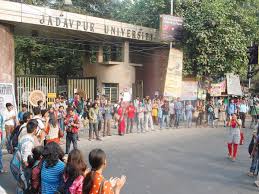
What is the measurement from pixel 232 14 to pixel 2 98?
1586 cm

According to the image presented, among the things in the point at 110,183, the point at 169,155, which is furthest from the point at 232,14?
the point at 110,183

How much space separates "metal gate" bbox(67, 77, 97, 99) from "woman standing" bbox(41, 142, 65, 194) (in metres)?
16.4

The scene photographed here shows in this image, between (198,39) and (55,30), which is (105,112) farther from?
(198,39)

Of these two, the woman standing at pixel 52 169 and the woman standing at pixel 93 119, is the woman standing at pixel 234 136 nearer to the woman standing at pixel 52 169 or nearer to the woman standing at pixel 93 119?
the woman standing at pixel 93 119

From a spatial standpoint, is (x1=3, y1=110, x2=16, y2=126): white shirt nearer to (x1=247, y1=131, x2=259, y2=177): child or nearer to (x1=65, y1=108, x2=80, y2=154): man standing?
(x1=65, y1=108, x2=80, y2=154): man standing

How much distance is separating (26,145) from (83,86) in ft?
49.7

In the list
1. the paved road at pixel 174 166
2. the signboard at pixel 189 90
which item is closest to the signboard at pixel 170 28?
the signboard at pixel 189 90

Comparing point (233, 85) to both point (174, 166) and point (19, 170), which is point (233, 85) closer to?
point (174, 166)

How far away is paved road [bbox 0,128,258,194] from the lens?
26.3ft

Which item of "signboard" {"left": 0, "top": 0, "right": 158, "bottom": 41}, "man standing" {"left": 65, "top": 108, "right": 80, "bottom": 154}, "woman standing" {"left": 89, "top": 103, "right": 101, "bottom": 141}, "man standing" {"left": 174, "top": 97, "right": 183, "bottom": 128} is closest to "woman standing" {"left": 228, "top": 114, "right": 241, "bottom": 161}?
"man standing" {"left": 65, "top": 108, "right": 80, "bottom": 154}

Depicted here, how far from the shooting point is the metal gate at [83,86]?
21.0 meters

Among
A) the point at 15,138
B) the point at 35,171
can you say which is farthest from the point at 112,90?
the point at 35,171

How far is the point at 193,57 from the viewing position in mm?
23703

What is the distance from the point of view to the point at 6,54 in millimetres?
16984
